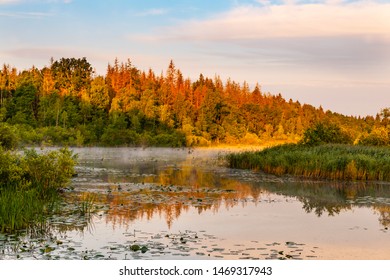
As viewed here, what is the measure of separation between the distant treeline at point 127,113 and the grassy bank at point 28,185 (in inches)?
1818

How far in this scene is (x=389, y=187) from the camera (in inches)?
907

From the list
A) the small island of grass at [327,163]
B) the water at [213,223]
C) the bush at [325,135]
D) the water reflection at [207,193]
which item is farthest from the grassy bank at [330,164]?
the bush at [325,135]

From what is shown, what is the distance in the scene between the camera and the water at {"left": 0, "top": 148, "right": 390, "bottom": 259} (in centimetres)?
1121

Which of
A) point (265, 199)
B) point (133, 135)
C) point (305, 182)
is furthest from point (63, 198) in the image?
point (133, 135)

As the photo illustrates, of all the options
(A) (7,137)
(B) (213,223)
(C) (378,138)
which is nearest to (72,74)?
(C) (378,138)

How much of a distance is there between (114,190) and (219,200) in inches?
183

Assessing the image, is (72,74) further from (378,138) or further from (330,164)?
(330,164)

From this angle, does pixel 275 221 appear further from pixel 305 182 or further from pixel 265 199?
pixel 305 182

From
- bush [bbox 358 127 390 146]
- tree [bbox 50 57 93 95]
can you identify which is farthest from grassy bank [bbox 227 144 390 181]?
tree [bbox 50 57 93 95]

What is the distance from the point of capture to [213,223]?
1446 cm

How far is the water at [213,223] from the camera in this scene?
1121cm

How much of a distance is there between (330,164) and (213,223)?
1379 centimetres

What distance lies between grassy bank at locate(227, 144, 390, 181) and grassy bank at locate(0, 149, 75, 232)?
13492 millimetres
